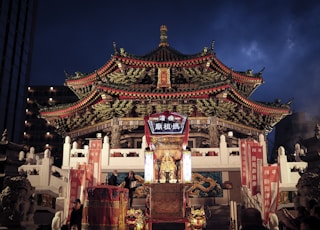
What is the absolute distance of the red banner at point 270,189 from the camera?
10945 mm

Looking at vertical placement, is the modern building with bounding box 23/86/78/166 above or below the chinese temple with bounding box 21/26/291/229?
above

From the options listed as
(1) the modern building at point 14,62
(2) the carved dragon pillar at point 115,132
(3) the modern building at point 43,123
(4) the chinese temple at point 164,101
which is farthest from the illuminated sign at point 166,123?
(3) the modern building at point 43,123

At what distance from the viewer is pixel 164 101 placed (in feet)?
61.0

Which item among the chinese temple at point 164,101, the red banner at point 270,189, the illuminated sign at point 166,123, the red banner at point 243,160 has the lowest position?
the red banner at point 270,189

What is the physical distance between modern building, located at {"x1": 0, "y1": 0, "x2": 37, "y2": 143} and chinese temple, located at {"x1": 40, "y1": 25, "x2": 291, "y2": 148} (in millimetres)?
17486

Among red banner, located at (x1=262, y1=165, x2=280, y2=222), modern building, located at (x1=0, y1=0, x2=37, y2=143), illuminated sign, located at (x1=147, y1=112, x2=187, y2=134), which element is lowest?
red banner, located at (x1=262, y1=165, x2=280, y2=222)

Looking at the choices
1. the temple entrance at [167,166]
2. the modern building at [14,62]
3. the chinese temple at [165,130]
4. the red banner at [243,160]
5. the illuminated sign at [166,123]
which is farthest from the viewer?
the modern building at [14,62]

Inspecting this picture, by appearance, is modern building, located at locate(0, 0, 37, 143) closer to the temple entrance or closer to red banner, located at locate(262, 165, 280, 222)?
the temple entrance

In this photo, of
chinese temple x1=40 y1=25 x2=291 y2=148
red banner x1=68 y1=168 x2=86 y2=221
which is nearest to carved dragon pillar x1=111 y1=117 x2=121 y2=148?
chinese temple x1=40 y1=25 x2=291 y2=148

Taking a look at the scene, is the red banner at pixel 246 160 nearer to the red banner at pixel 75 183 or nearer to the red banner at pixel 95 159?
the red banner at pixel 95 159

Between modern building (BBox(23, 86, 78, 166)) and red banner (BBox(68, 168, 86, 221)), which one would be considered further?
modern building (BBox(23, 86, 78, 166))

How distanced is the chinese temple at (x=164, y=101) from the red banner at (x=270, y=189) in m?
5.80

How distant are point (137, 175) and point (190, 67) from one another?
317 inches

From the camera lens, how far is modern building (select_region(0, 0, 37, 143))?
3588cm
